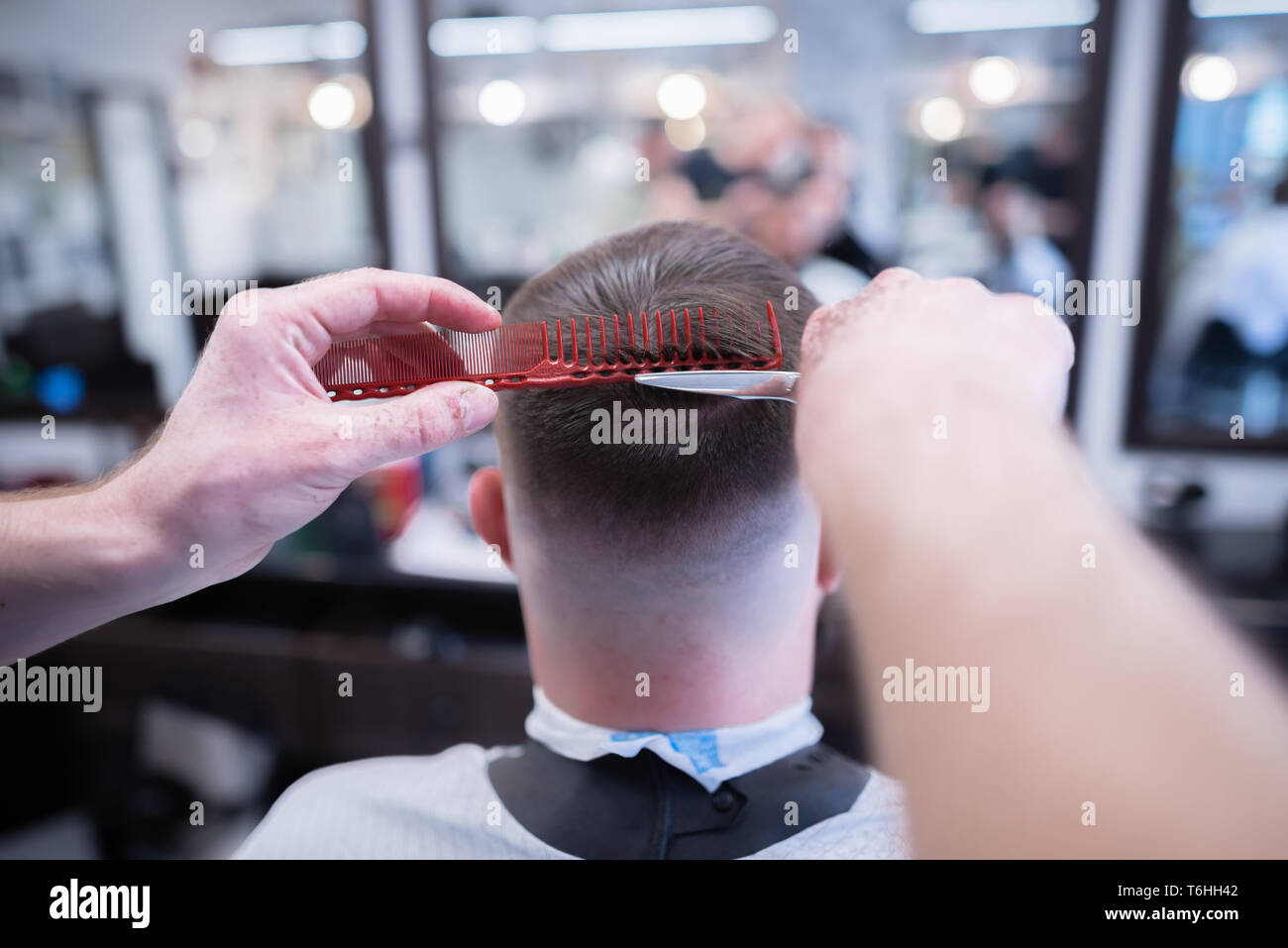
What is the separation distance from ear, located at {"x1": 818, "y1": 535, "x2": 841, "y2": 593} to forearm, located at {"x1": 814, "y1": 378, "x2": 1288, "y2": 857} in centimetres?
48

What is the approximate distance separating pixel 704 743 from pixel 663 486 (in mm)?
352

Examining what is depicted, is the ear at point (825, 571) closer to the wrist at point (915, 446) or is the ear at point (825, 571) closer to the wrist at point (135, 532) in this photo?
the wrist at point (915, 446)

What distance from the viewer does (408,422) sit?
0.77 metres

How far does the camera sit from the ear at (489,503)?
1.13m

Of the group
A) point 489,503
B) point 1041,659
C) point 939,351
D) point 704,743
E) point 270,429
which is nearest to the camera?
point 1041,659

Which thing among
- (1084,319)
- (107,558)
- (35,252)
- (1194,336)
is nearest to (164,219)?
(35,252)

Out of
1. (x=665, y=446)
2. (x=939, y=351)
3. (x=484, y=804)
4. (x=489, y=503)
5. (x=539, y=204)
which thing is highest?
(x=539, y=204)

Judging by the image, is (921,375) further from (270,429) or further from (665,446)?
(270,429)

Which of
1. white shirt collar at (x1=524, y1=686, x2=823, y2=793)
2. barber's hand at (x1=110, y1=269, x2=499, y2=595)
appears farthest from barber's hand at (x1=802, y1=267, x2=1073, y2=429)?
white shirt collar at (x1=524, y1=686, x2=823, y2=793)

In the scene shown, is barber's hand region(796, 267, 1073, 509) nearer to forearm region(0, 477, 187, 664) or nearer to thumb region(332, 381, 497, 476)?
thumb region(332, 381, 497, 476)

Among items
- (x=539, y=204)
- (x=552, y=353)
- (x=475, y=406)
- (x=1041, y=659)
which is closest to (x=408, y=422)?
(x=475, y=406)

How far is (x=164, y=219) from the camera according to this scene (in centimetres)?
282

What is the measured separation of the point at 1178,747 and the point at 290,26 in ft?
9.82

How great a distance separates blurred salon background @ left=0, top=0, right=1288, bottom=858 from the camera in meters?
2.23
